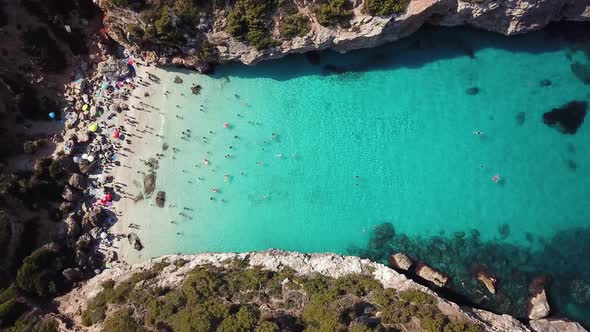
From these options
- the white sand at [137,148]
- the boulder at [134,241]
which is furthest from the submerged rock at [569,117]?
the boulder at [134,241]

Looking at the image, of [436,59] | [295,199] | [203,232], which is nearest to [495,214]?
[436,59]

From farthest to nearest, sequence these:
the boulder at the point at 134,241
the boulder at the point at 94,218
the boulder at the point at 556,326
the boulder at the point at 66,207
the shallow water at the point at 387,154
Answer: the boulder at the point at 134,241
the boulder at the point at 94,218
the boulder at the point at 66,207
the shallow water at the point at 387,154
the boulder at the point at 556,326

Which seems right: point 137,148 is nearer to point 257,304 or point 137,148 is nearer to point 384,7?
point 257,304

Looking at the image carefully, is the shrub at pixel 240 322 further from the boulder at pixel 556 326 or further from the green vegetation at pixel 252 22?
the boulder at pixel 556 326

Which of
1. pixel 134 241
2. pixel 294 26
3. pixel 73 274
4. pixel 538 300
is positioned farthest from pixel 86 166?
pixel 538 300

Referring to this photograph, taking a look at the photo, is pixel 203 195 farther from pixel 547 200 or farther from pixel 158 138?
pixel 547 200

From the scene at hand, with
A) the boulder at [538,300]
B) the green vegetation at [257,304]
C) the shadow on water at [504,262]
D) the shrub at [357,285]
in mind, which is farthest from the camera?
the shadow on water at [504,262]
